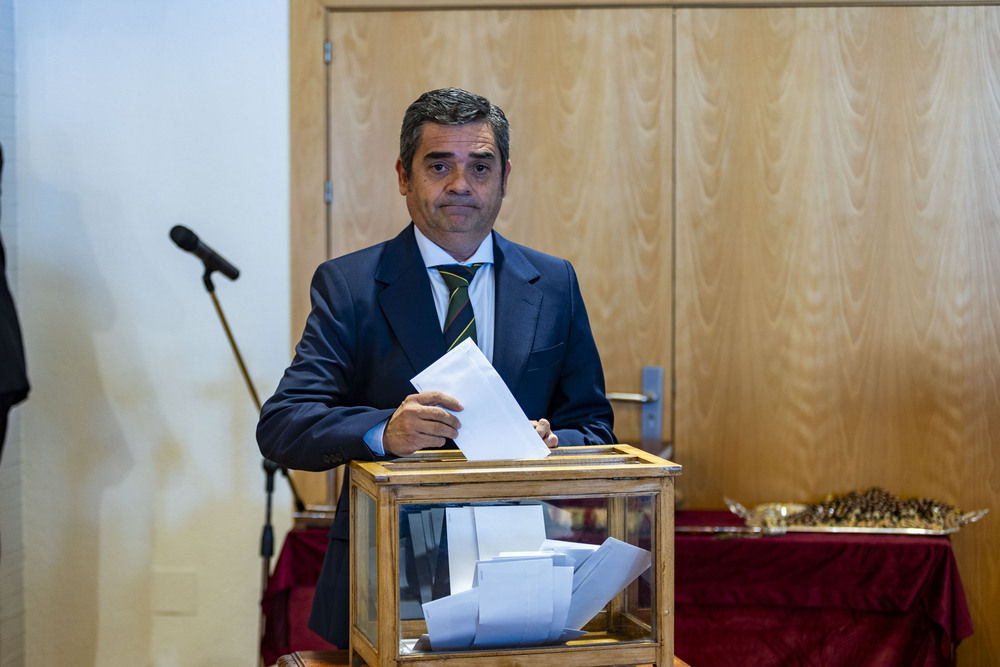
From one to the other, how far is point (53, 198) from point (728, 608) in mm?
2475

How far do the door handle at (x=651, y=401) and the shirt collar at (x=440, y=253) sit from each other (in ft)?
5.58

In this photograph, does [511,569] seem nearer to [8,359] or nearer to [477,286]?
[477,286]

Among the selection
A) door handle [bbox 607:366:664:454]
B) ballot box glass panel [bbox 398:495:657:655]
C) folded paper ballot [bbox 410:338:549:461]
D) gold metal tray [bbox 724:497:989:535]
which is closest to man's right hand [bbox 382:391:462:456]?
folded paper ballot [bbox 410:338:549:461]

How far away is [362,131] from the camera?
3.17 meters

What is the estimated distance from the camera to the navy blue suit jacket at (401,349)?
145 centimetres

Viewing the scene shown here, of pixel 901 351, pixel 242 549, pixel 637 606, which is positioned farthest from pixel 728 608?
pixel 637 606

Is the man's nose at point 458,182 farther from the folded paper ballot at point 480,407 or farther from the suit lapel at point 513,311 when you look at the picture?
the folded paper ballot at point 480,407

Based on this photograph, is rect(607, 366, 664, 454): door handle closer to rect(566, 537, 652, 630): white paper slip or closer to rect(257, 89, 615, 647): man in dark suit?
rect(257, 89, 615, 647): man in dark suit

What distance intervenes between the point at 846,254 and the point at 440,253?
2.03 m

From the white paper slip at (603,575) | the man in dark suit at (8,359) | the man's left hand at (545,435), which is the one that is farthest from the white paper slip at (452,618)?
the man in dark suit at (8,359)

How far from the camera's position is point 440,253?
1.52 meters

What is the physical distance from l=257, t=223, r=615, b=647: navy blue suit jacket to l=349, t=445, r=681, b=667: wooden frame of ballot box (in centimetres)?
32

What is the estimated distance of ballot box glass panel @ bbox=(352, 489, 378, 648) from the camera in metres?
1.08

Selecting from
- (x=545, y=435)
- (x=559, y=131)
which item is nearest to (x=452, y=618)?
(x=545, y=435)
